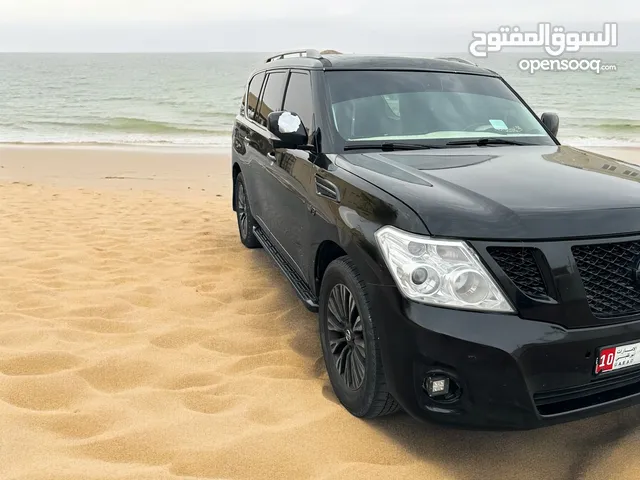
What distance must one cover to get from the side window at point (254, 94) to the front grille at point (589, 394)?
393 cm

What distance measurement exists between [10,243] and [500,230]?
545 centimetres

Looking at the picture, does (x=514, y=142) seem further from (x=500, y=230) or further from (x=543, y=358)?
(x=543, y=358)

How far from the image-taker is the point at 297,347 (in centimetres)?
380

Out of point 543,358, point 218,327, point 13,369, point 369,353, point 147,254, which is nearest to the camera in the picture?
point 543,358

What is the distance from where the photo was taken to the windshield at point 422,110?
3.59m

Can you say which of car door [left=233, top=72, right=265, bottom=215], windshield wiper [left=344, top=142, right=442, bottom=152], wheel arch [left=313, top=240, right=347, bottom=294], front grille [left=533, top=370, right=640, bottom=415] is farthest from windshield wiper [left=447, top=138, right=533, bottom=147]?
car door [left=233, top=72, right=265, bottom=215]

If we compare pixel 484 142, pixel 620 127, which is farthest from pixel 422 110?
pixel 620 127

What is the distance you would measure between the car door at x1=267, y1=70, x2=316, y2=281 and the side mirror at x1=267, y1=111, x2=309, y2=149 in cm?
10

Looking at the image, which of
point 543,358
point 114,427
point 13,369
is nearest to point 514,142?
point 543,358

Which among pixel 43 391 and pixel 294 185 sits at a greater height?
pixel 294 185

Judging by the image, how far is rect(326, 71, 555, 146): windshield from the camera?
3.59 meters

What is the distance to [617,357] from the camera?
237cm

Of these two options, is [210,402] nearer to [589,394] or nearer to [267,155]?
[589,394]

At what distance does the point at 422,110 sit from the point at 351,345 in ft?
5.48
